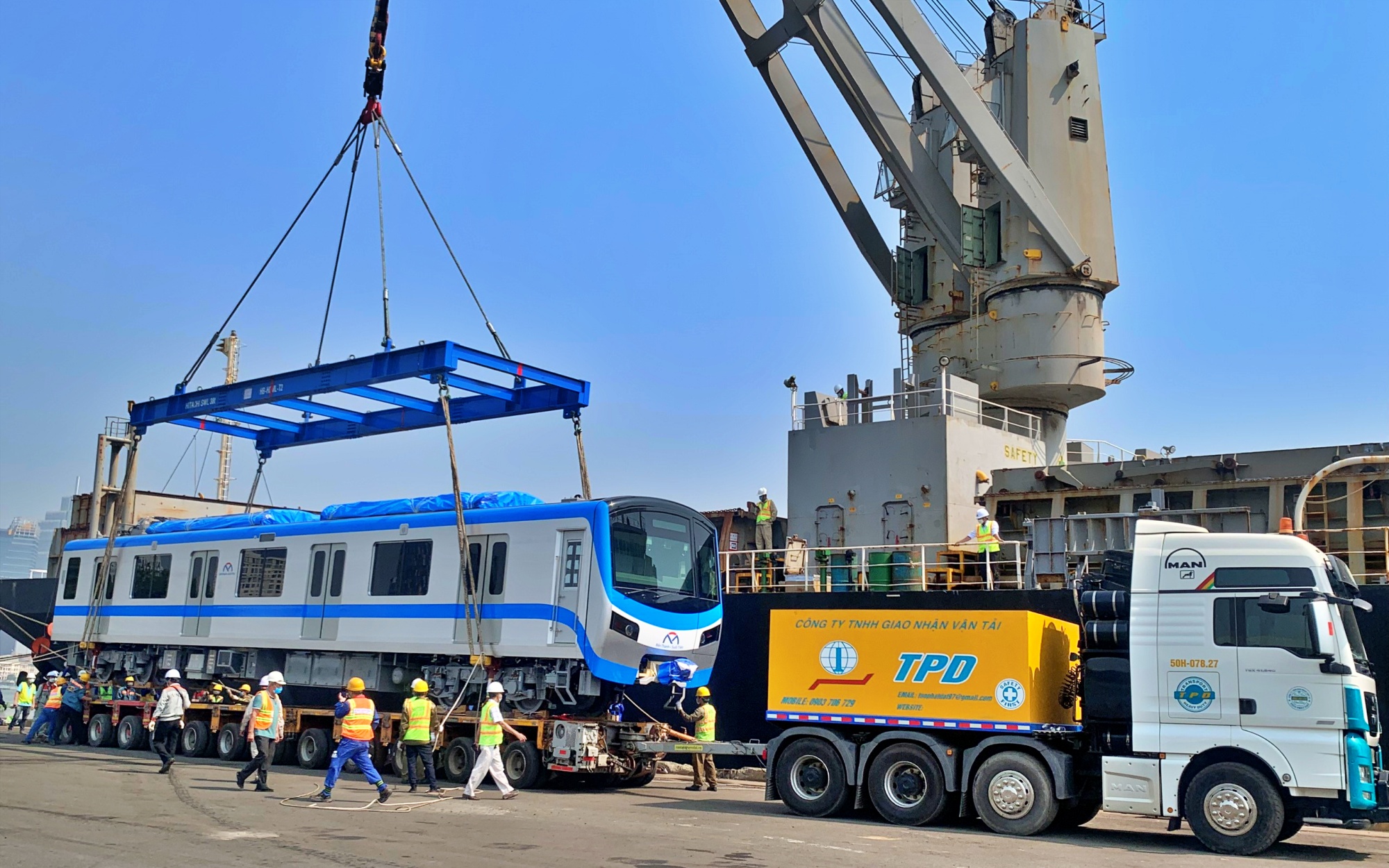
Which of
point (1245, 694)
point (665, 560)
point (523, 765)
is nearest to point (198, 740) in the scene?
point (523, 765)

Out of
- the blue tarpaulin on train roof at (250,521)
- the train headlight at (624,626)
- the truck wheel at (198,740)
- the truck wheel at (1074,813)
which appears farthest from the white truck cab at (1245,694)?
the truck wheel at (198,740)

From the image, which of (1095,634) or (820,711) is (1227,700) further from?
(820,711)

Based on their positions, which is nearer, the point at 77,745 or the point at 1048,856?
the point at 1048,856

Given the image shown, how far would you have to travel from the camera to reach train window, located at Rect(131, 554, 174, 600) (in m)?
22.8

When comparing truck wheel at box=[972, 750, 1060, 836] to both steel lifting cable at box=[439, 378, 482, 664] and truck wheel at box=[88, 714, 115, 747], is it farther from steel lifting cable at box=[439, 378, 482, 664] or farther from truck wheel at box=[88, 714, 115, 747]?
truck wheel at box=[88, 714, 115, 747]

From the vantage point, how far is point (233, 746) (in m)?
20.5

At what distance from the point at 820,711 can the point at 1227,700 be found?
169 inches

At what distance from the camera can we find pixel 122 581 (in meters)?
24.0

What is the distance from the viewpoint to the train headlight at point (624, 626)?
15508mm

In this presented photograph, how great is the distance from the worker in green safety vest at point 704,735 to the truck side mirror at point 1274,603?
→ 7255mm

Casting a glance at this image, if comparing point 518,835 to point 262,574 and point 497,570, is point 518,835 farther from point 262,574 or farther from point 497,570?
point 262,574

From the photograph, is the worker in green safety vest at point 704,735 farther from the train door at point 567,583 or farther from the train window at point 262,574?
the train window at point 262,574

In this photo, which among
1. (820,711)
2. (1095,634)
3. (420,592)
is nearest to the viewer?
(1095,634)

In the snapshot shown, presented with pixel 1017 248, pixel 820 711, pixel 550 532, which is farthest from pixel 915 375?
pixel 820 711
